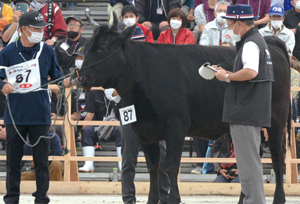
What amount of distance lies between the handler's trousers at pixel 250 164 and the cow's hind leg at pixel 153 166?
1.26m

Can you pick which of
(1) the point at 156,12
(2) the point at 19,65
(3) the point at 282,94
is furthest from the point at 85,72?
(1) the point at 156,12

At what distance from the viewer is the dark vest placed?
4566mm

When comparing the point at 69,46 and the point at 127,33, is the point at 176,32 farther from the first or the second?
the point at 127,33

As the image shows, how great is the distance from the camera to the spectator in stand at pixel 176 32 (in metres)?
9.45

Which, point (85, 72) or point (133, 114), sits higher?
point (85, 72)

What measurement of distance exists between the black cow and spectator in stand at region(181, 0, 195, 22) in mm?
5618

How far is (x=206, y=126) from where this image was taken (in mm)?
5684

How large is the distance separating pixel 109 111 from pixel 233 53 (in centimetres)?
Answer: 327

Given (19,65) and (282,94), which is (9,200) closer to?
(19,65)

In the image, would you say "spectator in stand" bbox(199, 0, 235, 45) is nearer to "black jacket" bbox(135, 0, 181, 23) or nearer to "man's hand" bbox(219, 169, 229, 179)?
"black jacket" bbox(135, 0, 181, 23)

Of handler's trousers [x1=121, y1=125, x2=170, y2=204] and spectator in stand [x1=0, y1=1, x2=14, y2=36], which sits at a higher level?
spectator in stand [x1=0, y1=1, x2=14, y2=36]

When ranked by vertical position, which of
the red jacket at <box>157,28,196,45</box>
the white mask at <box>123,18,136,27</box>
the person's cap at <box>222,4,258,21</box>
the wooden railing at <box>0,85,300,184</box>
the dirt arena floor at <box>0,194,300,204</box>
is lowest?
the dirt arena floor at <box>0,194,300,204</box>

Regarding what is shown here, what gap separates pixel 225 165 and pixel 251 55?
347 cm

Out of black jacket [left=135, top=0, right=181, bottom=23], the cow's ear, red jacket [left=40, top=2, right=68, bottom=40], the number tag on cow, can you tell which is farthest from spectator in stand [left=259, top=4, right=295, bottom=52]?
the number tag on cow
